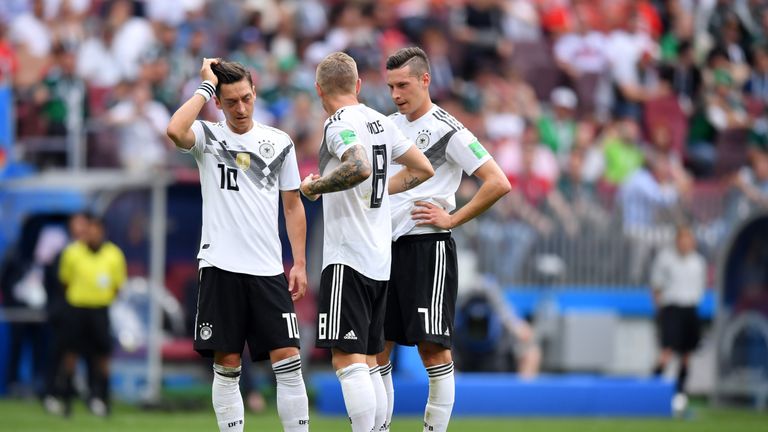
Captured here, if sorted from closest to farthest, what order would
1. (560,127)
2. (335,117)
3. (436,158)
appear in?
(335,117) → (436,158) → (560,127)

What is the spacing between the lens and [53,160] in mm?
18609

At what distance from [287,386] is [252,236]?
1.01 m

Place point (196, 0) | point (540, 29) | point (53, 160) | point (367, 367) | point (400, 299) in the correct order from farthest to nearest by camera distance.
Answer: point (540, 29) → point (196, 0) → point (53, 160) → point (400, 299) → point (367, 367)

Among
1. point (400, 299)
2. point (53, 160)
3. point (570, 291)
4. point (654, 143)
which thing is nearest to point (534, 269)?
point (570, 291)

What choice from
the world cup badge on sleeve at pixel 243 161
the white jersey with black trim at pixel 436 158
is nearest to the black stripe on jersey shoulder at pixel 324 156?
the world cup badge on sleeve at pixel 243 161

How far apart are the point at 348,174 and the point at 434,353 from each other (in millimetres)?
1567

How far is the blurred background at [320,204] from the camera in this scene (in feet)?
60.0

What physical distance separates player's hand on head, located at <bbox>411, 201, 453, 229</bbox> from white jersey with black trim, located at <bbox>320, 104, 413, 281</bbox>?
1.27ft

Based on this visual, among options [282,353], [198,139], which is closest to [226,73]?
[198,139]

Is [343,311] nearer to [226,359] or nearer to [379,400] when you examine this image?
[379,400]

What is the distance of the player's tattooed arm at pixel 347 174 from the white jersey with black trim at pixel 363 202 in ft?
0.61

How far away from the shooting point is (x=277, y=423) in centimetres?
1481

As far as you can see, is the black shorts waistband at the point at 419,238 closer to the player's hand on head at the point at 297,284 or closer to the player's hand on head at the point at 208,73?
the player's hand on head at the point at 297,284

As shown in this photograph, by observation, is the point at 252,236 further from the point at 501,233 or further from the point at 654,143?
the point at 654,143
